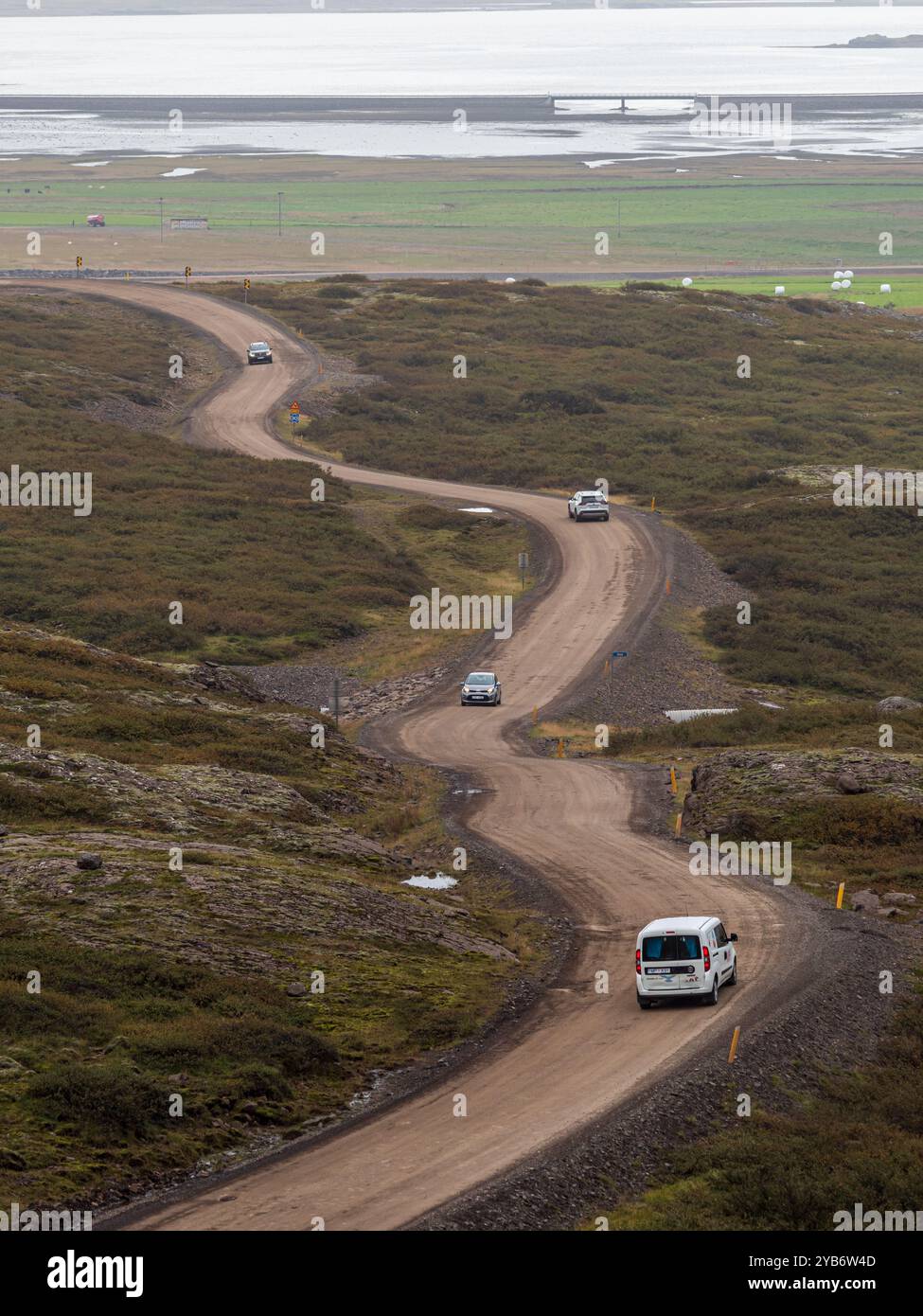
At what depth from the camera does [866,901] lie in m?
36.8

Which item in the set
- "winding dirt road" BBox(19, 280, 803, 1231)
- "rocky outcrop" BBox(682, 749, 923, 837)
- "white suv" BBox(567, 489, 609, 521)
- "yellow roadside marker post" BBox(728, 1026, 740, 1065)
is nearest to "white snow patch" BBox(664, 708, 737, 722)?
"winding dirt road" BBox(19, 280, 803, 1231)

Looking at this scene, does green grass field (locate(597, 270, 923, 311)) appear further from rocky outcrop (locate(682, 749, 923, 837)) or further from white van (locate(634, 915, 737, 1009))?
white van (locate(634, 915, 737, 1009))

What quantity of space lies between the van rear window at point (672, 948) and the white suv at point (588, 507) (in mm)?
59006

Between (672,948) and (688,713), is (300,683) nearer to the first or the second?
(688,713)

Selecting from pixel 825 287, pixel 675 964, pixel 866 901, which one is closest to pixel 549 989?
pixel 675 964

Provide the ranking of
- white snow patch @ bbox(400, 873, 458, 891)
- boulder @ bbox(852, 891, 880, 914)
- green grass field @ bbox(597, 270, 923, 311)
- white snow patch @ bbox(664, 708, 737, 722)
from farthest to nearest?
green grass field @ bbox(597, 270, 923, 311) < white snow patch @ bbox(664, 708, 737, 722) < white snow patch @ bbox(400, 873, 458, 891) < boulder @ bbox(852, 891, 880, 914)

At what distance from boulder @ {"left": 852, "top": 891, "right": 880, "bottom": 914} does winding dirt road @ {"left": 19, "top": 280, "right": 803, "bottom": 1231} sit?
173cm

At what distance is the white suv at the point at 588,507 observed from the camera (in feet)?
286

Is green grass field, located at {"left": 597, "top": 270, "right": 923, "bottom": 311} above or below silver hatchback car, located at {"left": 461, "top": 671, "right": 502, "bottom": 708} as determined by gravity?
above

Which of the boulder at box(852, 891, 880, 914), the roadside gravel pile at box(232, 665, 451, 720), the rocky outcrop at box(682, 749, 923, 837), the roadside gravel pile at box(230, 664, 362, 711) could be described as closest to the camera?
the boulder at box(852, 891, 880, 914)

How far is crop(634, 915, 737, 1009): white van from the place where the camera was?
1165 inches

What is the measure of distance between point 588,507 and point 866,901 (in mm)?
52477
